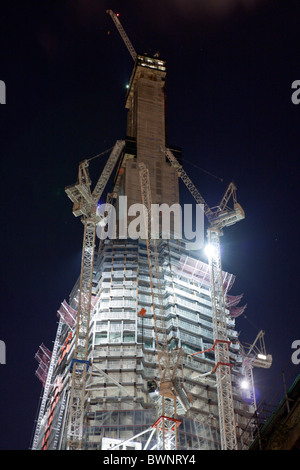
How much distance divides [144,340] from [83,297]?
656 inches

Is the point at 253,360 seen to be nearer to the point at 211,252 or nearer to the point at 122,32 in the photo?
the point at 211,252

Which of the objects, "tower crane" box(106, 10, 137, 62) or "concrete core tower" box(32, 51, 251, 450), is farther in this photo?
"tower crane" box(106, 10, 137, 62)

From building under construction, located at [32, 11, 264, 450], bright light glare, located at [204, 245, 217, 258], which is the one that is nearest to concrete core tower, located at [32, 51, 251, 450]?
building under construction, located at [32, 11, 264, 450]

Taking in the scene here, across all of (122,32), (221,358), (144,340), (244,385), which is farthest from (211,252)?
Result: (122,32)

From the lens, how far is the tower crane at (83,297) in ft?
278

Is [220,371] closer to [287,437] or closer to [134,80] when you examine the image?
[287,437]

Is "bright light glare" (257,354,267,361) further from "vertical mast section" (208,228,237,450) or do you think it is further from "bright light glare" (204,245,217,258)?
"bright light glare" (204,245,217,258)

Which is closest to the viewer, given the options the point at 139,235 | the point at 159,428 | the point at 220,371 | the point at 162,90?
the point at 159,428

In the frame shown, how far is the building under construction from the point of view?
89.1 metres

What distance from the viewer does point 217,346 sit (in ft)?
316

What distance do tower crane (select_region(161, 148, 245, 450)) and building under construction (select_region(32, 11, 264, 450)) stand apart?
194mm

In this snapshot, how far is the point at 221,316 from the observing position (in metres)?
104
